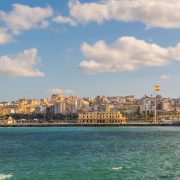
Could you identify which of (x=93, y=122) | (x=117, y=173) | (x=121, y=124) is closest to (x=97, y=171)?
(x=117, y=173)

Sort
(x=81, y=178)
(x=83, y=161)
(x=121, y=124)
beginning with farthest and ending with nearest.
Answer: (x=121, y=124)
(x=83, y=161)
(x=81, y=178)

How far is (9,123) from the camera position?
17638 centimetres

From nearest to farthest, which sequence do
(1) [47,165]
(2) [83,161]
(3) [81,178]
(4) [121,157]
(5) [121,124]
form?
(3) [81,178]
(1) [47,165]
(2) [83,161]
(4) [121,157]
(5) [121,124]

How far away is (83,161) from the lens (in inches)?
1359

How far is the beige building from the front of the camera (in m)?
165

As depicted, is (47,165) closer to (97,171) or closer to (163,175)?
(97,171)

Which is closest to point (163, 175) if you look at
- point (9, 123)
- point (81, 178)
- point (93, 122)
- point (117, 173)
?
point (117, 173)

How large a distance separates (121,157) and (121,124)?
116 m

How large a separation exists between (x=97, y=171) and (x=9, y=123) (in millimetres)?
151519

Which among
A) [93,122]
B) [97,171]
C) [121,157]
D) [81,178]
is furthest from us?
[93,122]

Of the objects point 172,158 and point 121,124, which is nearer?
point 172,158

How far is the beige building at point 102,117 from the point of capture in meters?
165

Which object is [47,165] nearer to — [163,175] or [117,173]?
[117,173]

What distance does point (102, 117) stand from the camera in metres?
167
